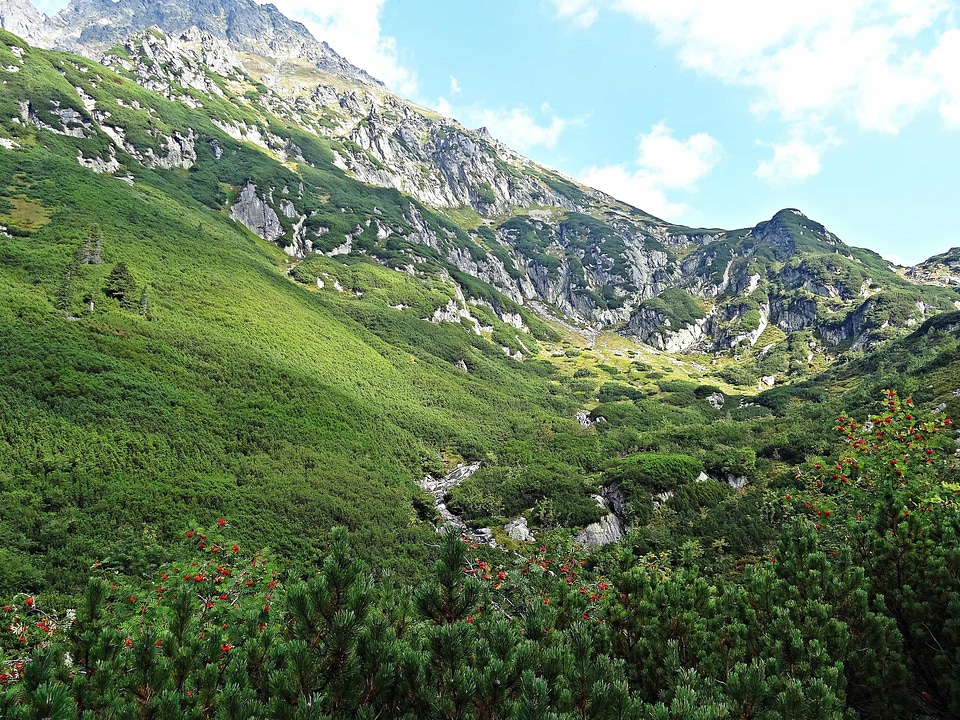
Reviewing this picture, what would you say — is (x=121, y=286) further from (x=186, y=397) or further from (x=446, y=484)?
(x=446, y=484)

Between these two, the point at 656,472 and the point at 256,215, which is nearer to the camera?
the point at 656,472

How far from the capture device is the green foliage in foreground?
463 cm

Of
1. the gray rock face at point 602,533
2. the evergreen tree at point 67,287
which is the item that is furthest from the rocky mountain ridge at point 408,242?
the gray rock face at point 602,533

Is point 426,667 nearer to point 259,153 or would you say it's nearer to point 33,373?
point 33,373

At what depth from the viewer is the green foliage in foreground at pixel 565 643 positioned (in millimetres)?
4629

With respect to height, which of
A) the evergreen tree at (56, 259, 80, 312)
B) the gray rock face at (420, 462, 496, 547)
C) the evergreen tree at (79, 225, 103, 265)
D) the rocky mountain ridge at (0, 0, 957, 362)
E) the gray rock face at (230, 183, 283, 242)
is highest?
the rocky mountain ridge at (0, 0, 957, 362)

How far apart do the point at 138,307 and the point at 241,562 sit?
46.9 metres

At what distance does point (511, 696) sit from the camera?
4957 millimetres

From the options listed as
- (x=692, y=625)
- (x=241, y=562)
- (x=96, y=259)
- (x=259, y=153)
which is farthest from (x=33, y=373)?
(x=259, y=153)

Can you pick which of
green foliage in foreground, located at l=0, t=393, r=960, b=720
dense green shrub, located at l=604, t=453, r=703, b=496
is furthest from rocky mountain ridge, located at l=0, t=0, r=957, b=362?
green foliage in foreground, located at l=0, t=393, r=960, b=720

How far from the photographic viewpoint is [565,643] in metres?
6.93

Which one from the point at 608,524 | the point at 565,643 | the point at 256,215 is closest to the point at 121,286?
the point at 608,524

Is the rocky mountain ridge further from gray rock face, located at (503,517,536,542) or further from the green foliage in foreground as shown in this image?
the green foliage in foreground

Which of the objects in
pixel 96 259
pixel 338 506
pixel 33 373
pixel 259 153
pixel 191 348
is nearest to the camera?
pixel 33 373
